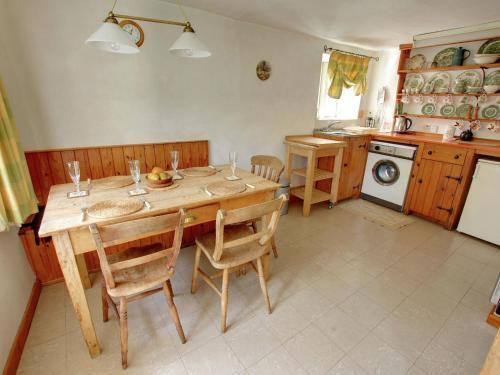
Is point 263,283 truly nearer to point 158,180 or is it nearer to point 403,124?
point 158,180

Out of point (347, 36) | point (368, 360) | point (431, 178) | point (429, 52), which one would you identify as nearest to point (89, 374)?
point (368, 360)

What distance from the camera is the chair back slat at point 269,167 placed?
2.39m

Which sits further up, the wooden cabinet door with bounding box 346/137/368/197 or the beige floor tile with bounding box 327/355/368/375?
the wooden cabinet door with bounding box 346/137/368/197

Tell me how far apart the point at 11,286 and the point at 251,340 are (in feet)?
4.87

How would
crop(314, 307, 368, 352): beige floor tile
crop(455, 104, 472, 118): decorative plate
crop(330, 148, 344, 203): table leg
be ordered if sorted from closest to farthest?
crop(314, 307, 368, 352): beige floor tile < crop(455, 104, 472, 118): decorative plate < crop(330, 148, 344, 203): table leg

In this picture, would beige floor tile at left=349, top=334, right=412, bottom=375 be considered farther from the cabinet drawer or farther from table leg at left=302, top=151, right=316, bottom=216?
the cabinet drawer

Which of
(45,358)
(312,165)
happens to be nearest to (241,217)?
(45,358)

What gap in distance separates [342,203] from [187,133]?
240cm

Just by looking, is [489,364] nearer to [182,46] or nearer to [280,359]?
[280,359]

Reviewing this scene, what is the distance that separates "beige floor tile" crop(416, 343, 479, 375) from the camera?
4.58 ft

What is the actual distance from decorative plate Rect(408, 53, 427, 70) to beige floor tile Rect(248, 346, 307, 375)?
154 inches

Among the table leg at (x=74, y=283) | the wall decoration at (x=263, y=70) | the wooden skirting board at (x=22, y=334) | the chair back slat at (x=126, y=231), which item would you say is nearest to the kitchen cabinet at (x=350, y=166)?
the wall decoration at (x=263, y=70)

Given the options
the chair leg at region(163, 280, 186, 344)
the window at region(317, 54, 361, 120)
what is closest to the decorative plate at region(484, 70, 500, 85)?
the window at region(317, 54, 361, 120)

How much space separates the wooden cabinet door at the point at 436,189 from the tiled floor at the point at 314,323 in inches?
24.5
